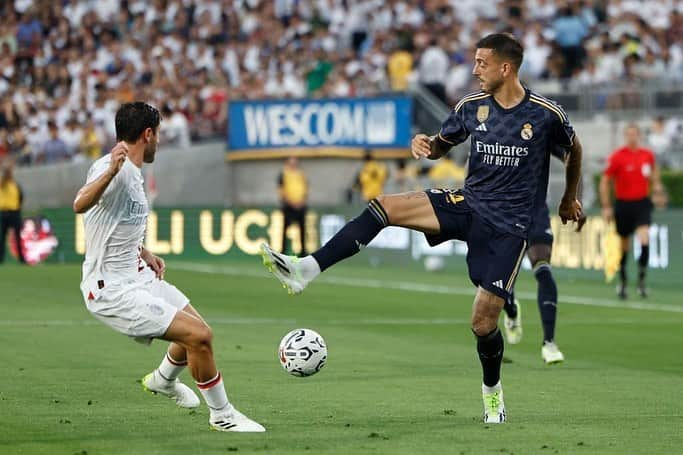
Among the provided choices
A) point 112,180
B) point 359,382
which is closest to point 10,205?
point 359,382

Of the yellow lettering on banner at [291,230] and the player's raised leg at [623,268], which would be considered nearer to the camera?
the player's raised leg at [623,268]

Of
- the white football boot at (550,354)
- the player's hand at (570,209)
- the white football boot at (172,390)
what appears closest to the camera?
the white football boot at (172,390)

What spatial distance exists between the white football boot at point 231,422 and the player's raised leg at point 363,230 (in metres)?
0.93

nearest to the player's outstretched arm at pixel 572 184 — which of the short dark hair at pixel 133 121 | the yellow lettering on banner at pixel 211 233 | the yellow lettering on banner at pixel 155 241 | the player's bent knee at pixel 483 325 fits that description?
the player's bent knee at pixel 483 325

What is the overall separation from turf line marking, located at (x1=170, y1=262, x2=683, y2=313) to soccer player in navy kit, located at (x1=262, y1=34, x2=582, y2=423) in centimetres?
1013

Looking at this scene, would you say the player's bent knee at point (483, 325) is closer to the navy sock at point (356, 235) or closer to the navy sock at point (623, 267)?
the navy sock at point (356, 235)

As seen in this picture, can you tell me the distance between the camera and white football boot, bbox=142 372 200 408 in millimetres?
9555

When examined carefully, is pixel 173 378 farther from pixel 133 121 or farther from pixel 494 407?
pixel 494 407

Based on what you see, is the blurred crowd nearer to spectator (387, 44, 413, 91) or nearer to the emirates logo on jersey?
spectator (387, 44, 413, 91)

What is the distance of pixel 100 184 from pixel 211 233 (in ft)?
73.9

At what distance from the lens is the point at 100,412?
9.80 metres

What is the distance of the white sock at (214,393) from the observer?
8.78 meters

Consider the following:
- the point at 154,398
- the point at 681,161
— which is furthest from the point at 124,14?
the point at 154,398

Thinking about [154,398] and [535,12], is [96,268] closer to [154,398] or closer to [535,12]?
[154,398]
